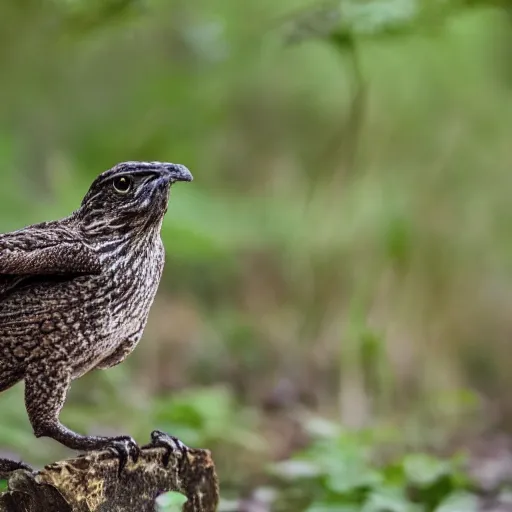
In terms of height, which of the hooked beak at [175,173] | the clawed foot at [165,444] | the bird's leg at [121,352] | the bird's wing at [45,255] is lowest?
the clawed foot at [165,444]

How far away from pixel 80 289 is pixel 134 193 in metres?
0.34

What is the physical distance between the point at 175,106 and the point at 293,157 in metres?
1.85

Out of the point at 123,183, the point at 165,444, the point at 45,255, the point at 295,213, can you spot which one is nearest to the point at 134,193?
the point at 123,183

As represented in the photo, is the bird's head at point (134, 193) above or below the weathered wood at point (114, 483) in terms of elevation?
above

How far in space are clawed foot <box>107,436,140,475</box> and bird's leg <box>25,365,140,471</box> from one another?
0.8 inches

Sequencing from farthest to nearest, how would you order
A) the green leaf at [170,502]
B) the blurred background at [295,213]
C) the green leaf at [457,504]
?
the blurred background at [295,213], the green leaf at [457,504], the green leaf at [170,502]

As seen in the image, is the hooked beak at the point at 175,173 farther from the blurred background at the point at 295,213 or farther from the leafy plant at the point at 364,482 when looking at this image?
the blurred background at the point at 295,213

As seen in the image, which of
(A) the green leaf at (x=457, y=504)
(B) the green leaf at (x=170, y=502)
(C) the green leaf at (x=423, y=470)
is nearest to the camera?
(B) the green leaf at (x=170, y=502)

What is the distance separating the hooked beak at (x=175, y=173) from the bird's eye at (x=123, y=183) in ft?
0.38

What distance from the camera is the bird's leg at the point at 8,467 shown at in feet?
9.29

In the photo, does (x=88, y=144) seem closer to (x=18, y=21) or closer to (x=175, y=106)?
(x=175, y=106)

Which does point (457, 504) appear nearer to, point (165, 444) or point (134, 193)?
point (165, 444)

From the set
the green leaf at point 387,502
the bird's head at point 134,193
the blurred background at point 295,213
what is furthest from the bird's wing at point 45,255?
the blurred background at point 295,213

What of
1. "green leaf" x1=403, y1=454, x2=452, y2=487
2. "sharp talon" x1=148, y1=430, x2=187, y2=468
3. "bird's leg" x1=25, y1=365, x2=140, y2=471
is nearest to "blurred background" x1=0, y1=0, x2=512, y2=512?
"green leaf" x1=403, y1=454, x2=452, y2=487
